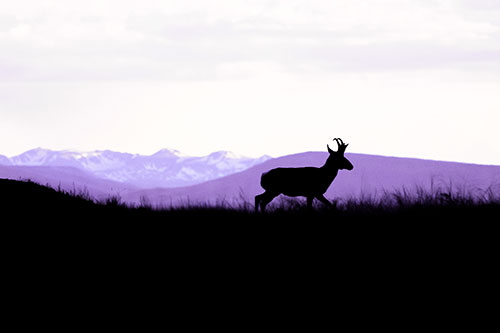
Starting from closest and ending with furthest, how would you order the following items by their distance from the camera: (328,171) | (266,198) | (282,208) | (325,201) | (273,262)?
(273,262)
(325,201)
(282,208)
(266,198)
(328,171)

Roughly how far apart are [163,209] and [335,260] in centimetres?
538

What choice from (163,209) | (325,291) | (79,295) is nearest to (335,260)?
(325,291)

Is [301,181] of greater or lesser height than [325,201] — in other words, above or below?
above

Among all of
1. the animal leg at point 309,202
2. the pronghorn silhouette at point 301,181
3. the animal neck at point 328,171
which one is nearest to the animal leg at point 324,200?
the pronghorn silhouette at point 301,181

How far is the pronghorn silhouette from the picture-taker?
453 inches

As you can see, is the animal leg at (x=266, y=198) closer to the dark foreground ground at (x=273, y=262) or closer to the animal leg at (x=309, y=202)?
the dark foreground ground at (x=273, y=262)

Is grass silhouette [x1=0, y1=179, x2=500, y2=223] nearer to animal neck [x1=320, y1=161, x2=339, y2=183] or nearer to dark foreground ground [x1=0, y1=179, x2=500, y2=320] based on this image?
dark foreground ground [x1=0, y1=179, x2=500, y2=320]

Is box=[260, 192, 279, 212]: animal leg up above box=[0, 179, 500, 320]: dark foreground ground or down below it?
above

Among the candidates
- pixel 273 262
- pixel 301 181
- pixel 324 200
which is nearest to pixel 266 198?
pixel 301 181

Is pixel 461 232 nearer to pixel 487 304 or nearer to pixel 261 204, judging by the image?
pixel 487 304

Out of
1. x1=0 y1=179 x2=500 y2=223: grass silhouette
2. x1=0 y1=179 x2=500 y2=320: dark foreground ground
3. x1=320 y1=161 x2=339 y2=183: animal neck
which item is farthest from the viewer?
x1=320 y1=161 x2=339 y2=183: animal neck

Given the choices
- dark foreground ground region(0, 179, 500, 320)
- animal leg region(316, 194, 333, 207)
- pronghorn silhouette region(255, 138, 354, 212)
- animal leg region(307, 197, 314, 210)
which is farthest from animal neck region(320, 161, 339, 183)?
dark foreground ground region(0, 179, 500, 320)

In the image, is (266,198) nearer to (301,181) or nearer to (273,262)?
(301,181)

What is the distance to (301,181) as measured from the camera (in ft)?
38.3
